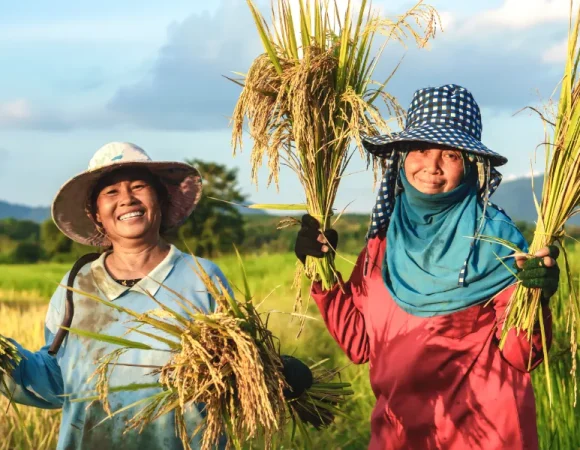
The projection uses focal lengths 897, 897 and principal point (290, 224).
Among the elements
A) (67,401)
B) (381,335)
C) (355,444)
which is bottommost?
(355,444)

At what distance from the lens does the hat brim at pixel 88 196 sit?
11.2 feet

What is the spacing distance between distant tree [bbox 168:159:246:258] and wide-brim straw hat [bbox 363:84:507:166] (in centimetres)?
1281

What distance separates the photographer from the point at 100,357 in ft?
10.5

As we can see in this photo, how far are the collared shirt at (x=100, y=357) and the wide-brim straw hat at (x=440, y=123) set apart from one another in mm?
760

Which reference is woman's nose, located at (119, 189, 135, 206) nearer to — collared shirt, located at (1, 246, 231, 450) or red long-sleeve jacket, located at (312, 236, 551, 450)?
collared shirt, located at (1, 246, 231, 450)

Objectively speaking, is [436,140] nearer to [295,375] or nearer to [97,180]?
[295,375]

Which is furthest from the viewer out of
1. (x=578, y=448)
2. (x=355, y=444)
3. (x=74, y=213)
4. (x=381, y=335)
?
(x=355, y=444)

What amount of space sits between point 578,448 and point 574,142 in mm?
2247

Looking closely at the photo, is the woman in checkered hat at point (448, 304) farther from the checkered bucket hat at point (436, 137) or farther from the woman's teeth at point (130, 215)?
the woman's teeth at point (130, 215)

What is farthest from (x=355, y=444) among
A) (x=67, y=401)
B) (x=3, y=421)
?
(x=67, y=401)

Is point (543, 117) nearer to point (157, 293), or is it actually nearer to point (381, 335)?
point (381, 335)

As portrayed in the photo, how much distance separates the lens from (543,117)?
2.86 meters

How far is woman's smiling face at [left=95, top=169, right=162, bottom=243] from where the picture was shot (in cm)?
324

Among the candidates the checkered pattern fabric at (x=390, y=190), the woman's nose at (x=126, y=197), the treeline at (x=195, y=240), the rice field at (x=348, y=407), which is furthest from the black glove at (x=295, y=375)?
the treeline at (x=195, y=240)
